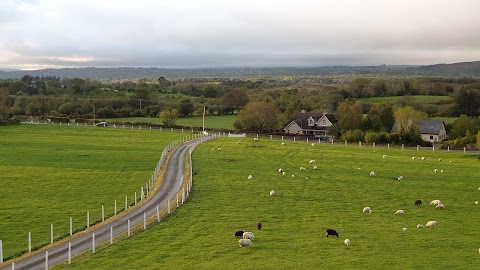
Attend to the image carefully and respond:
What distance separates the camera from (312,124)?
384 feet

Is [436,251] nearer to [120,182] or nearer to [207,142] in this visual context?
Result: [120,182]

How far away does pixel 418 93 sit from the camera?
186375mm

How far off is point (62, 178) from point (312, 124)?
2899 inches

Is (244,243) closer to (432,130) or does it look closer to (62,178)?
(62,178)

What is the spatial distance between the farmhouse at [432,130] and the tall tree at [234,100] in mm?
70329

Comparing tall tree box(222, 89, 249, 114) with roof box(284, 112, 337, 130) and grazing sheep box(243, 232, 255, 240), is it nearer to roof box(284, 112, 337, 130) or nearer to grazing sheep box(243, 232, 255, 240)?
roof box(284, 112, 337, 130)

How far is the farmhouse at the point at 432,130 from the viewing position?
10175cm

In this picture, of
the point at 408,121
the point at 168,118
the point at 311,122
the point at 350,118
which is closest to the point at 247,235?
the point at 408,121

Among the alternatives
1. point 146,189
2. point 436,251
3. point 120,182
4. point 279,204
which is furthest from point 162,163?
point 436,251

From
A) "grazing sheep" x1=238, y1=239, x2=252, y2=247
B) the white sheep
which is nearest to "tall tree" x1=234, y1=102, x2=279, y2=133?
the white sheep

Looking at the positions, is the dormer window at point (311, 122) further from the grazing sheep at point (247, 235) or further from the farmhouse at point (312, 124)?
the grazing sheep at point (247, 235)

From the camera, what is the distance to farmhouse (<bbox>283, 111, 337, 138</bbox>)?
115800 mm

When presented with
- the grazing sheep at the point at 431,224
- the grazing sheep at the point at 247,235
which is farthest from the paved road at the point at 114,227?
the grazing sheep at the point at 431,224

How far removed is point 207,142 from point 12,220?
57112 mm
